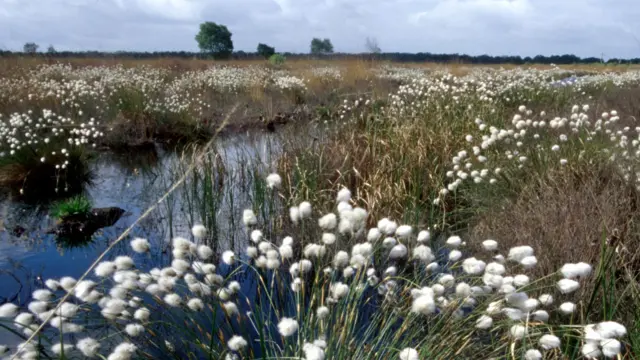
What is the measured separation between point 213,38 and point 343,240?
200 feet

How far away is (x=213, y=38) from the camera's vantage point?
200 ft

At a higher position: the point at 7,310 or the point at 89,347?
the point at 7,310

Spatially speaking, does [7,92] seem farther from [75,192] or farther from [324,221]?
[324,221]

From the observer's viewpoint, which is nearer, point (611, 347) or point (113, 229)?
point (611, 347)

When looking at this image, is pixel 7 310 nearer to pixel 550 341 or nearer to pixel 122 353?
pixel 122 353

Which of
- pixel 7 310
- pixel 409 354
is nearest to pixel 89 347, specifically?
pixel 7 310

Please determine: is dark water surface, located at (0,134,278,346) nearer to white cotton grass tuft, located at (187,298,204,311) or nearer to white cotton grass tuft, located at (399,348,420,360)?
white cotton grass tuft, located at (187,298,204,311)

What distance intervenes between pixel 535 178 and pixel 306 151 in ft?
7.36

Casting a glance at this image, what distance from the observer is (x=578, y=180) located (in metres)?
4.46

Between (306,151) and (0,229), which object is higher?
(306,151)

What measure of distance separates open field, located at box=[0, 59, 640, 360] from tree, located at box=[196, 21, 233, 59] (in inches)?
2051

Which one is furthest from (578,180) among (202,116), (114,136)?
(202,116)

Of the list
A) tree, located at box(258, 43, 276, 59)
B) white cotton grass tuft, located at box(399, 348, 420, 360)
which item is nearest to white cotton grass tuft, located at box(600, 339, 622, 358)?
white cotton grass tuft, located at box(399, 348, 420, 360)

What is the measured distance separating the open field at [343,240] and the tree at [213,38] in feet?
171
